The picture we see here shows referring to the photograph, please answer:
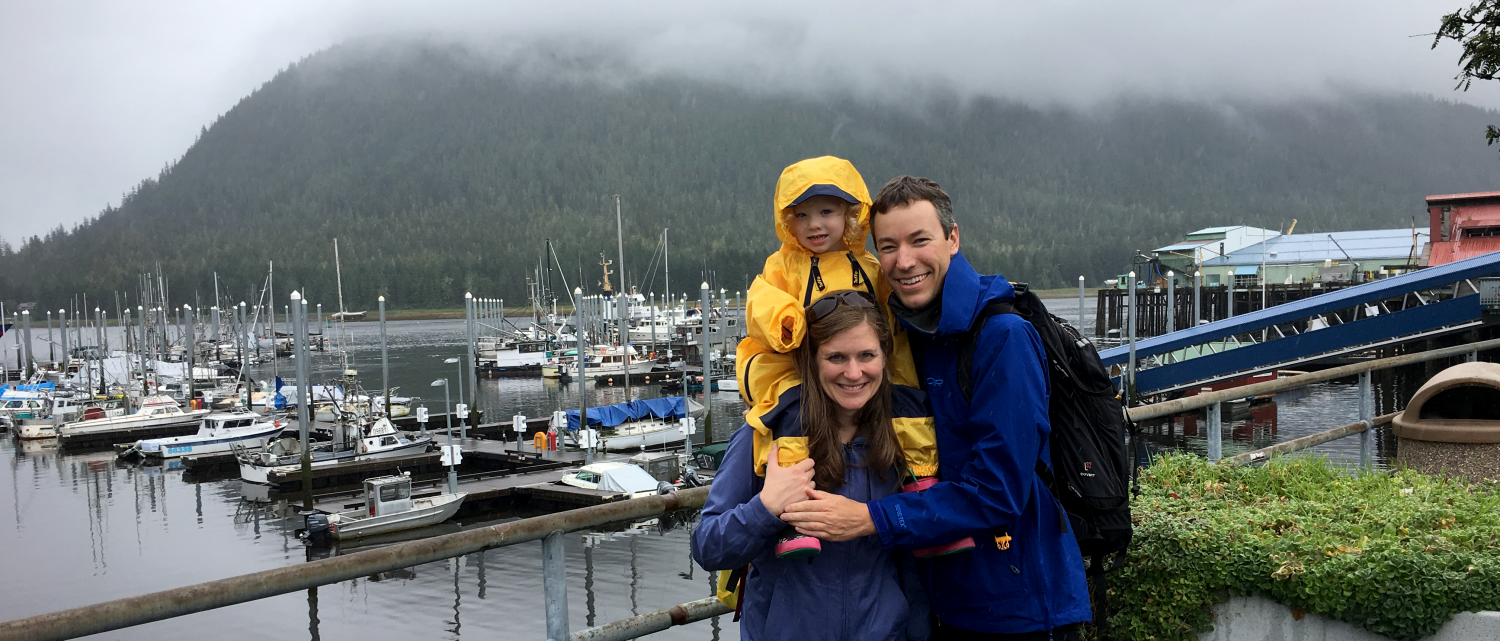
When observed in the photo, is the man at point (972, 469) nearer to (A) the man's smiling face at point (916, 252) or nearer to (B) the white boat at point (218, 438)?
(A) the man's smiling face at point (916, 252)


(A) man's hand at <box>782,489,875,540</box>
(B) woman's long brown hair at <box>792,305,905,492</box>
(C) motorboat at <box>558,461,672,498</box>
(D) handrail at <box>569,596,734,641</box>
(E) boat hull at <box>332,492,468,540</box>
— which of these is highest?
(B) woman's long brown hair at <box>792,305,905,492</box>

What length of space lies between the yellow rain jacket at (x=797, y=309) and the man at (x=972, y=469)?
6 cm

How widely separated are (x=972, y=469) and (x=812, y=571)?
497mm

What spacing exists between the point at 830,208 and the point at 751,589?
3.64 ft

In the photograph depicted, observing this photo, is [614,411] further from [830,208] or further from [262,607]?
[830,208]

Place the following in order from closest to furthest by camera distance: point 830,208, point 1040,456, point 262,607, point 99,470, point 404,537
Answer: point 1040,456 → point 830,208 → point 262,607 → point 404,537 → point 99,470

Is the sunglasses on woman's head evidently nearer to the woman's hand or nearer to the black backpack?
the black backpack

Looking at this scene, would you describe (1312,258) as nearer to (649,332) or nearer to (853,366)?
(649,332)

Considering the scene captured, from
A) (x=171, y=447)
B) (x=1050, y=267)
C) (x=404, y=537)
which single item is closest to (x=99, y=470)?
(x=171, y=447)

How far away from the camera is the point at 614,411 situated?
4331 cm

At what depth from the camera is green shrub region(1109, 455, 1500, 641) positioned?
3479mm

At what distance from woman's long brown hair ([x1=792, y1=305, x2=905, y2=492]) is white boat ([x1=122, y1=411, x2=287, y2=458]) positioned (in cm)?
4836


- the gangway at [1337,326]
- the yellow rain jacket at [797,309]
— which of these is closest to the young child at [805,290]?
the yellow rain jacket at [797,309]

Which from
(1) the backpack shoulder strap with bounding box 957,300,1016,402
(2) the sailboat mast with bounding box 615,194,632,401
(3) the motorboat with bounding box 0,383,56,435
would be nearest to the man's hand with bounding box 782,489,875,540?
(1) the backpack shoulder strap with bounding box 957,300,1016,402
